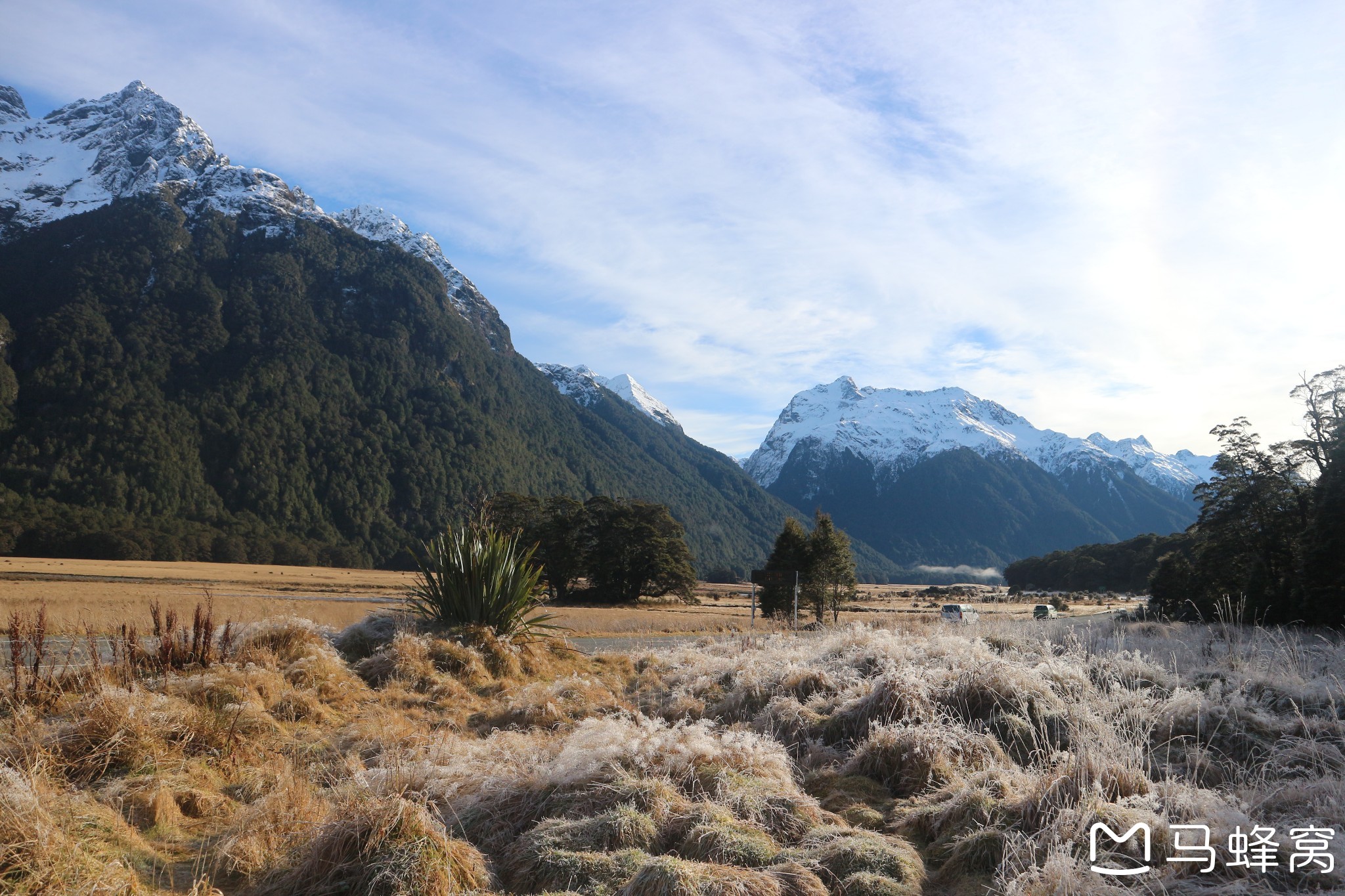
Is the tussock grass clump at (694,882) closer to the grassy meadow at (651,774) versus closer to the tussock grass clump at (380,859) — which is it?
the grassy meadow at (651,774)

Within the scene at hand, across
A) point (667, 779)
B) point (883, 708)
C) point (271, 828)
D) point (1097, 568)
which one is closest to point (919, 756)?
point (883, 708)

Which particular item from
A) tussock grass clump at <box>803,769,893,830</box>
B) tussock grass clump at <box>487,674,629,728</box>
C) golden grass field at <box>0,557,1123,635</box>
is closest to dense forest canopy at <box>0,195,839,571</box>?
golden grass field at <box>0,557,1123,635</box>

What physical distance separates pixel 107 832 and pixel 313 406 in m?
177

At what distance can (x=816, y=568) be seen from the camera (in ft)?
139

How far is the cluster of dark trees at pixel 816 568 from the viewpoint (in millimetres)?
41650

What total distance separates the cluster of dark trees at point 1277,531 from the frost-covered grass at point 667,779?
14072 millimetres

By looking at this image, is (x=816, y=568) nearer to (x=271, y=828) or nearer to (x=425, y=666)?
(x=425, y=666)

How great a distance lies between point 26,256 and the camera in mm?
172375

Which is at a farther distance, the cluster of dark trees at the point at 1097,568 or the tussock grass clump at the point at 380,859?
the cluster of dark trees at the point at 1097,568

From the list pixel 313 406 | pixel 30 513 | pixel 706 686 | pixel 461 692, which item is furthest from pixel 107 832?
pixel 313 406

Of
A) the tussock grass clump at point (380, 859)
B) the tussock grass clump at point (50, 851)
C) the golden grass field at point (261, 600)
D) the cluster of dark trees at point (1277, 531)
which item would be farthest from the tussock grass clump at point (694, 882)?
the cluster of dark trees at point (1277, 531)

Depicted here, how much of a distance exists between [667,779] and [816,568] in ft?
124

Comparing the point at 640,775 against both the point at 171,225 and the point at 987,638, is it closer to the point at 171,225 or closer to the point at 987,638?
the point at 987,638

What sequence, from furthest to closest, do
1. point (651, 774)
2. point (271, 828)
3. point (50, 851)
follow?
1. point (651, 774)
2. point (271, 828)
3. point (50, 851)
